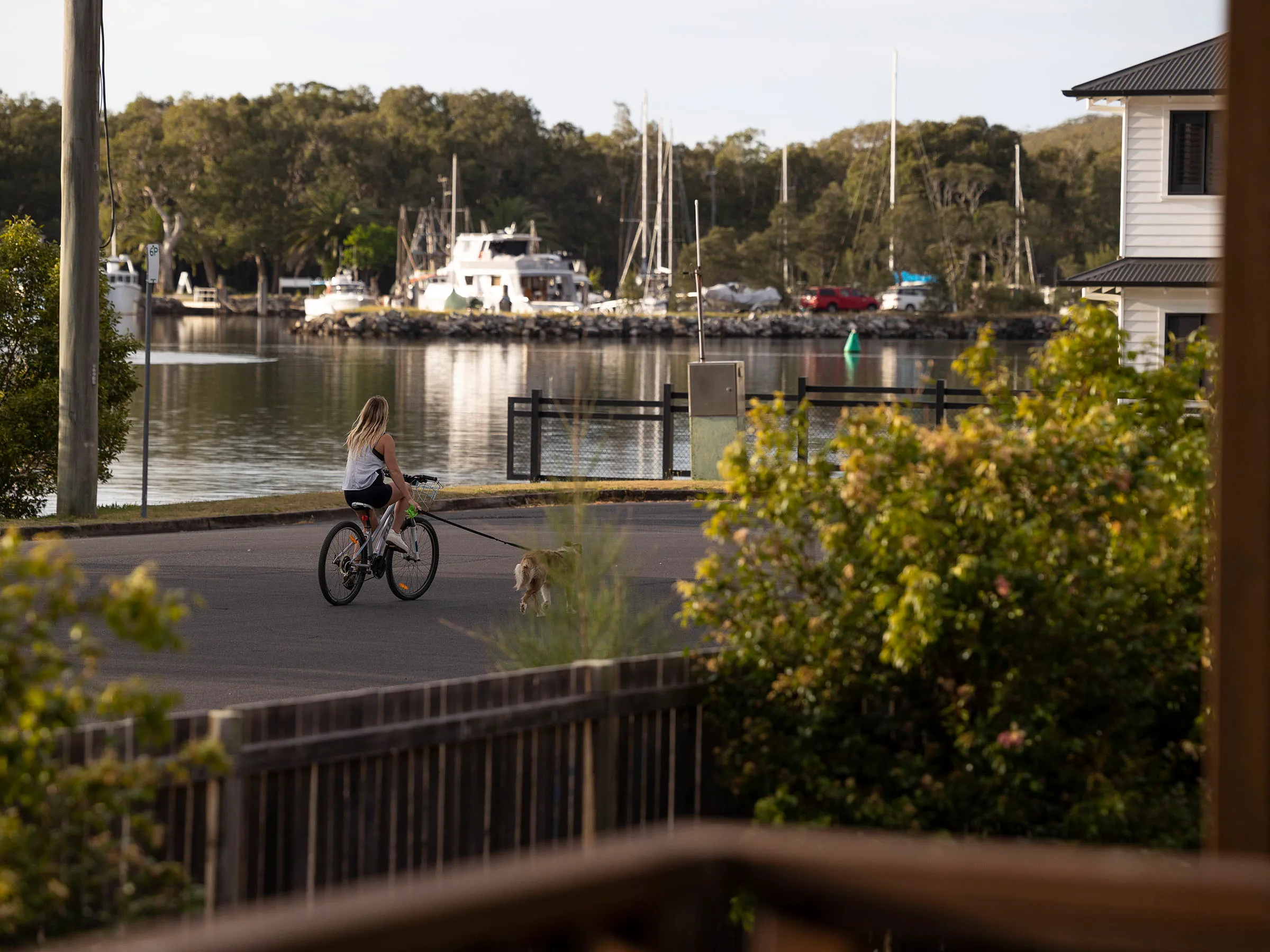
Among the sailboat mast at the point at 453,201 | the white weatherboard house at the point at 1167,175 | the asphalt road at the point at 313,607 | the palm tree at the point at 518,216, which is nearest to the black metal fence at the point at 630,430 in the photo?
the asphalt road at the point at 313,607

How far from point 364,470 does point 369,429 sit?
327 millimetres

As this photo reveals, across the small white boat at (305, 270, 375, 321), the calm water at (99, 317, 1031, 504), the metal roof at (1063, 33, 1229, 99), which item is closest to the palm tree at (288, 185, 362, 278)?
the small white boat at (305, 270, 375, 321)

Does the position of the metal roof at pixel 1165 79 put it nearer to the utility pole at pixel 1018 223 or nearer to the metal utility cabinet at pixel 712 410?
the metal utility cabinet at pixel 712 410

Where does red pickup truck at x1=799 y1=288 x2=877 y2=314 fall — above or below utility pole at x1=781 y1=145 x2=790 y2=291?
below

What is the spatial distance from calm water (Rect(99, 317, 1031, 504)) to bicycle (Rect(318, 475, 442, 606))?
182 cm

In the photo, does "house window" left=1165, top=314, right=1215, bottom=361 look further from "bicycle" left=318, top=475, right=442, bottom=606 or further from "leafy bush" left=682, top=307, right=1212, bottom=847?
"leafy bush" left=682, top=307, right=1212, bottom=847

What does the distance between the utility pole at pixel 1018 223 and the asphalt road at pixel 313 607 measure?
89338 millimetres

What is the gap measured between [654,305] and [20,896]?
116897 mm

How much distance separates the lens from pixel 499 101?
495ft

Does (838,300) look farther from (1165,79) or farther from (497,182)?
(1165,79)

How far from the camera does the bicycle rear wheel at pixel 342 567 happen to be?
1288 centimetres

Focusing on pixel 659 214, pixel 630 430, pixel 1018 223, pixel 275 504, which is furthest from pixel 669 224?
pixel 275 504

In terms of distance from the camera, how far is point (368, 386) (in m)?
60.7

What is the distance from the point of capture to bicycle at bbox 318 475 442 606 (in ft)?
42.4
